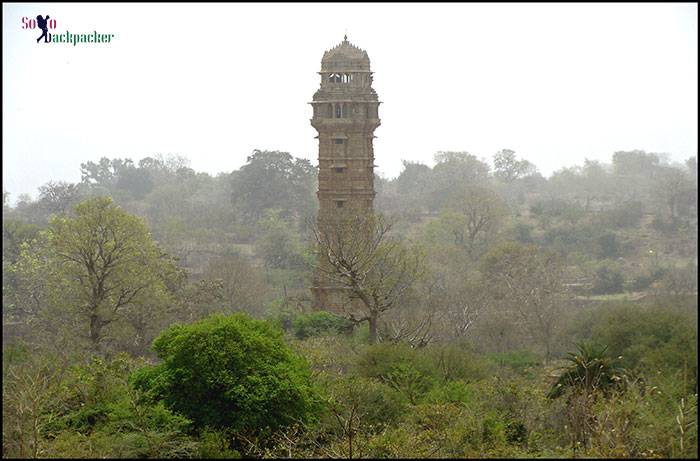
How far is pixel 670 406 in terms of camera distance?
597 inches

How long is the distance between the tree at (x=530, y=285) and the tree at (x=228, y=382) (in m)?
15.2

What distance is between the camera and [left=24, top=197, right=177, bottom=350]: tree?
24.7m

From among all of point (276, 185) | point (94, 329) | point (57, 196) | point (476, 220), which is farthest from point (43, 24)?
point (276, 185)

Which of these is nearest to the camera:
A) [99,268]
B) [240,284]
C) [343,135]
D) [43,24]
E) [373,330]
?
[43,24]

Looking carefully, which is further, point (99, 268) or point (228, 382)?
point (99, 268)

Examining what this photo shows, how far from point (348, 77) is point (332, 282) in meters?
6.62

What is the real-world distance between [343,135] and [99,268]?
8838mm

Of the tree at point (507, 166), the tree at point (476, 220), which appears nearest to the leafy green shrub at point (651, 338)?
the tree at point (476, 220)

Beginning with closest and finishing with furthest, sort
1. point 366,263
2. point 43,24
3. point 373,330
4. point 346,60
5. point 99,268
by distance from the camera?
point 43,24 < point 373,330 < point 99,268 < point 366,263 < point 346,60

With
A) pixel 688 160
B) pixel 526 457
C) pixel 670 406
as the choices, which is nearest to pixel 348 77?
pixel 670 406

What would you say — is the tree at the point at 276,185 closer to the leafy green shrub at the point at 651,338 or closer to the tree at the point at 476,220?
the tree at the point at 476,220

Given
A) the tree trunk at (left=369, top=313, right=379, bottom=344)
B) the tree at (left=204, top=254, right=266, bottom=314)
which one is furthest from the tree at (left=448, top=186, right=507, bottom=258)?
the tree trunk at (left=369, top=313, right=379, bottom=344)

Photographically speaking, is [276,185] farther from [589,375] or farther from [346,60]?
[589,375]

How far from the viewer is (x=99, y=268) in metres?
25.0
